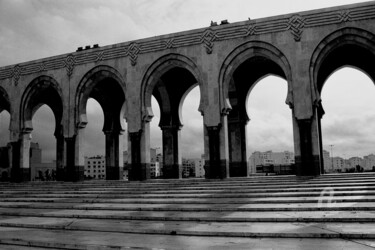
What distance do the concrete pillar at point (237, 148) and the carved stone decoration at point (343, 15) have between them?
6.69 metres

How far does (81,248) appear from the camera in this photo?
5.39 metres

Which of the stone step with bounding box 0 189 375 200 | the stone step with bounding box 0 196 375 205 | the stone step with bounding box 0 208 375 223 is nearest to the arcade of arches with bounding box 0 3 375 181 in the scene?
the stone step with bounding box 0 189 375 200

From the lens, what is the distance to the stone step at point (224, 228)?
18.5 feet

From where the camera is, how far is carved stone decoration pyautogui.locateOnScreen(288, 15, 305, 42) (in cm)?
1460

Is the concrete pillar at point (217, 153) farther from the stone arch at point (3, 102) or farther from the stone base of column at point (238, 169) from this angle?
the stone arch at point (3, 102)

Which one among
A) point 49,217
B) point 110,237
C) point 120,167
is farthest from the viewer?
point 120,167

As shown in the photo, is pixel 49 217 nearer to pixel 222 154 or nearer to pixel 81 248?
pixel 81 248

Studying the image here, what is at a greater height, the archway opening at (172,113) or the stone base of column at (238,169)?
the archway opening at (172,113)

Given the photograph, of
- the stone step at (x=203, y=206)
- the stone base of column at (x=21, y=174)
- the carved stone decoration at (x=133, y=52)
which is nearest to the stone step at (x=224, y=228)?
the stone step at (x=203, y=206)

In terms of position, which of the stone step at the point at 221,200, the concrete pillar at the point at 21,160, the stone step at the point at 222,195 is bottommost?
the stone step at the point at 221,200

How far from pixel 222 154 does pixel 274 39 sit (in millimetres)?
4923

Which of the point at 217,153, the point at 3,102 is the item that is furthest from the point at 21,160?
the point at 217,153

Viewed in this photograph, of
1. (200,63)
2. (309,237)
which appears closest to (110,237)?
(309,237)

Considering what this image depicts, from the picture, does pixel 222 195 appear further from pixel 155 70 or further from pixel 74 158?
pixel 74 158
